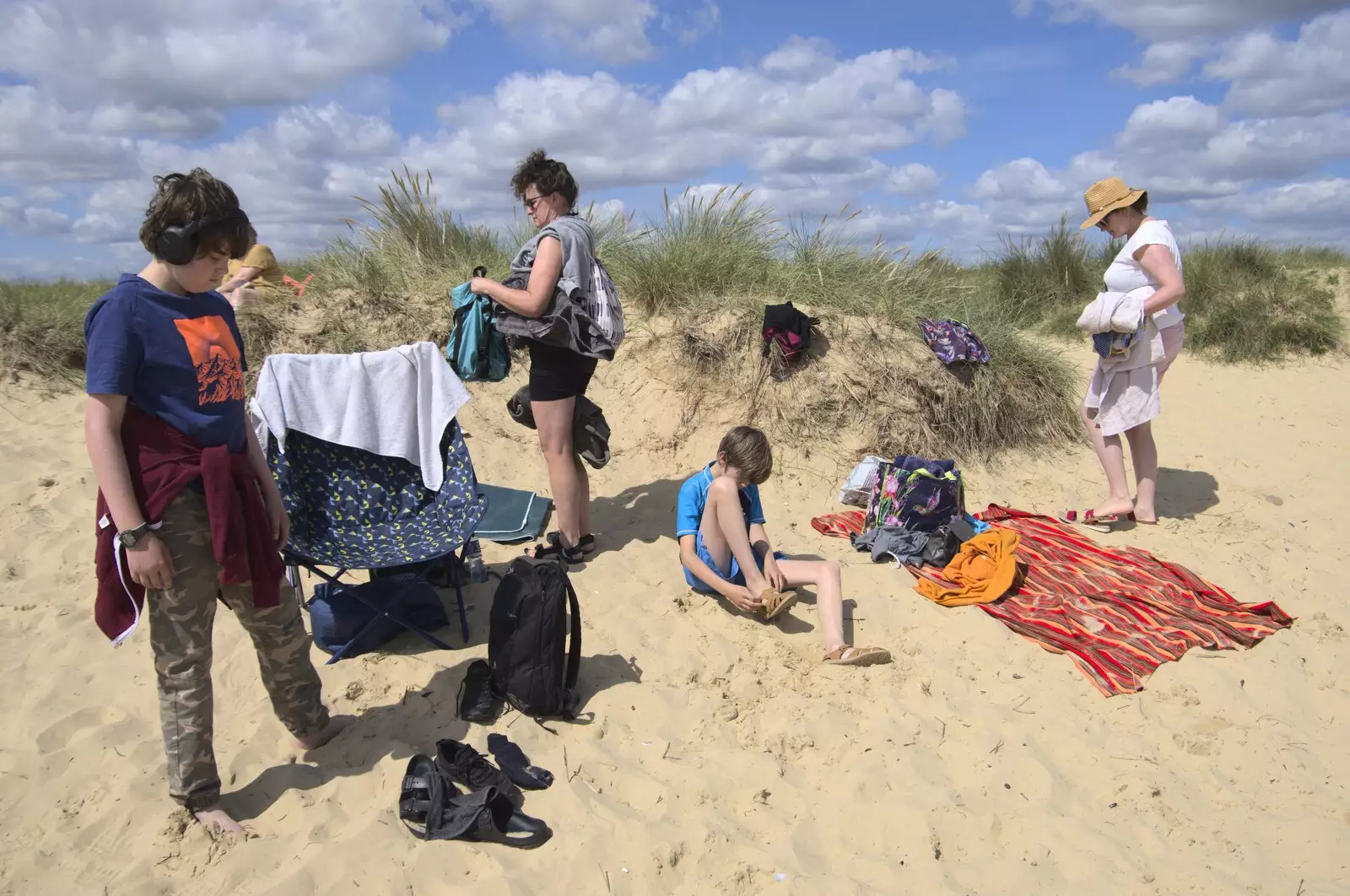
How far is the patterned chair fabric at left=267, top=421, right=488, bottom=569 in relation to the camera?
3598 millimetres

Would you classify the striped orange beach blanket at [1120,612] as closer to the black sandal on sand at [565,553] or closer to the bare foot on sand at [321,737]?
the black sandal on sand at [565,553]

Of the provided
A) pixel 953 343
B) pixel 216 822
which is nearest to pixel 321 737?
pixel 216 822

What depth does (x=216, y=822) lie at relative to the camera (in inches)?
104

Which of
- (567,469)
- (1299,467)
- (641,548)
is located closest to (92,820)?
(567,469)

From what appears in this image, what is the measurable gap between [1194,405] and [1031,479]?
10.1 feet

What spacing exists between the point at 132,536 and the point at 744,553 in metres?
2.38

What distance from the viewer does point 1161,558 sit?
4984mm

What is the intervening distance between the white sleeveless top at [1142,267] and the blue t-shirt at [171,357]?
4.51 m

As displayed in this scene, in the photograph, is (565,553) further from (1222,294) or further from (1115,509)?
(1222,294)

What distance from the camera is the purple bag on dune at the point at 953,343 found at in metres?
6.57

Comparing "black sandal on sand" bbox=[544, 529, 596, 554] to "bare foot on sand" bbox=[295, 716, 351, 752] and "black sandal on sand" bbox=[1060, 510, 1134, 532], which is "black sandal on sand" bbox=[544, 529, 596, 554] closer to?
"bare foot on sand" bbox=[295, 716, 351, 752]

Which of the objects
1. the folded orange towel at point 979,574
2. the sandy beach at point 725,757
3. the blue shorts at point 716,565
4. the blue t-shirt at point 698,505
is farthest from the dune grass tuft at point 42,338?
the folded orange towel at point 979,574

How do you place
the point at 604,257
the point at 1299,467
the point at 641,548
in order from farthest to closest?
the point at 604,257 < the point at 1299,467 < the point at 641,548

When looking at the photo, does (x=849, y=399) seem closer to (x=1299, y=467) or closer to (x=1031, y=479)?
(x=1031, y=479)
